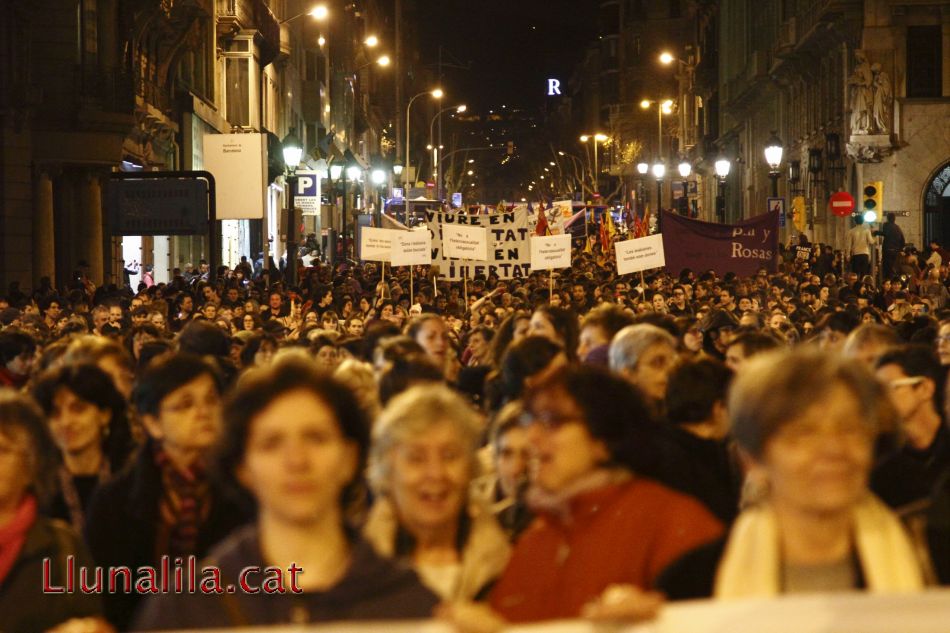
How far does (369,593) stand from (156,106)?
38.1 metres

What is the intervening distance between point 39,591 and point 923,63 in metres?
44.3

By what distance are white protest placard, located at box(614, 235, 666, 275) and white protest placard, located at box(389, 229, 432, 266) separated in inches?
111

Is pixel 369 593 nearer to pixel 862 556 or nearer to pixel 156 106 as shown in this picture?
pixel 862 556

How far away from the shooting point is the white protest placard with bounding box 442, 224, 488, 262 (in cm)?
2403

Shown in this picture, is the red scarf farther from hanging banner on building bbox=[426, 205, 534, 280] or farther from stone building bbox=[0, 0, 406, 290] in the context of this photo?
stone building bbox=[0, 0, 406, 290]

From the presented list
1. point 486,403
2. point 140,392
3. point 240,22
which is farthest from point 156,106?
point 140,392

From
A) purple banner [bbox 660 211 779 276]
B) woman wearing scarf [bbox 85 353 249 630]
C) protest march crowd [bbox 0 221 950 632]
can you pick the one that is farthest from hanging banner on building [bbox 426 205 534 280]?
woman wearing scarf [bbox 85 353 249 630]

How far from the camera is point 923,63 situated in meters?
46.1

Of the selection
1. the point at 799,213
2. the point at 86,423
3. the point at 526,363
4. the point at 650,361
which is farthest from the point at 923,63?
the point at 86,423

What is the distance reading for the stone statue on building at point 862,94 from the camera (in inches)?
1764

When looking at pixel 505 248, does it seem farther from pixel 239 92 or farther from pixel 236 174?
pixel 239 92

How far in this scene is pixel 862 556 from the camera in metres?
4.04

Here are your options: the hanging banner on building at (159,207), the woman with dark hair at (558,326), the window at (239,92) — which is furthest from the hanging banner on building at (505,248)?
the window at (239,92)

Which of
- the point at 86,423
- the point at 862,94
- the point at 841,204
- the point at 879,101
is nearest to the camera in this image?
the point at 86,423
